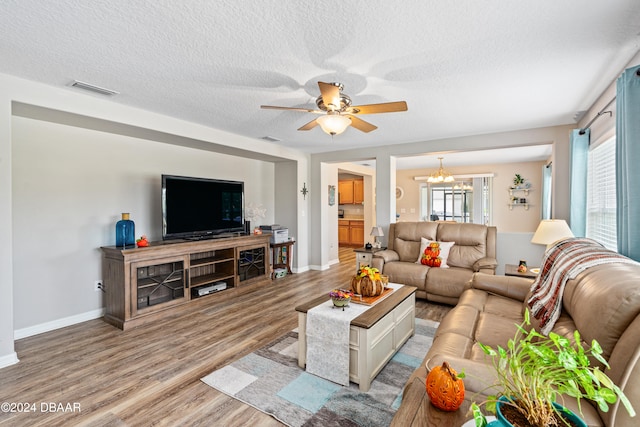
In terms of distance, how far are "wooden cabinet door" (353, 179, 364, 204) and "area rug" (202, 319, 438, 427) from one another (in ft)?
22.0

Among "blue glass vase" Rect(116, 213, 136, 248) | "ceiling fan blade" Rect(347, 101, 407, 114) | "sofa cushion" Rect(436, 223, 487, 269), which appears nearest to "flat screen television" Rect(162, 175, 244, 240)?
"blue glass vase" Rect(116, 213, 136, 248)

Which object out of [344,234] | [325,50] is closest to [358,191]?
[344,234]

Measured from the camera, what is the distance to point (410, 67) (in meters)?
2.41

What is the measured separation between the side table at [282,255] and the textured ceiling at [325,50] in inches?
111

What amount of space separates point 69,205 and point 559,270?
15.0 feet

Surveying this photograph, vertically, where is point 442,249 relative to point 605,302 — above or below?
below

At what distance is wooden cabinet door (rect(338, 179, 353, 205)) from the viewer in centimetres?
940

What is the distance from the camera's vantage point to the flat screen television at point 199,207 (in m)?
3.84

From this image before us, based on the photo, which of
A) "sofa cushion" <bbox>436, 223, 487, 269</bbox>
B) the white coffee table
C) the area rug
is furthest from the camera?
"sofa cushion" <bbox>436, 223, 487, 269</bbox>

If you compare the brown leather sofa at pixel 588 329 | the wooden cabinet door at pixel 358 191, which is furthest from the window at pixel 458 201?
the brown leather sofa at pixel 588 329

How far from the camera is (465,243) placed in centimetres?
438

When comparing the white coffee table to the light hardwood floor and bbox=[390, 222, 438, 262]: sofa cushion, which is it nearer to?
the light hardwood floor

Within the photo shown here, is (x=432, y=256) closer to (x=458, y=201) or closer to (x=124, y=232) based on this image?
(x=124, y=232)

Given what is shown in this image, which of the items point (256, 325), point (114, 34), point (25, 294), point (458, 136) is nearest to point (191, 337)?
point (256, 325)
